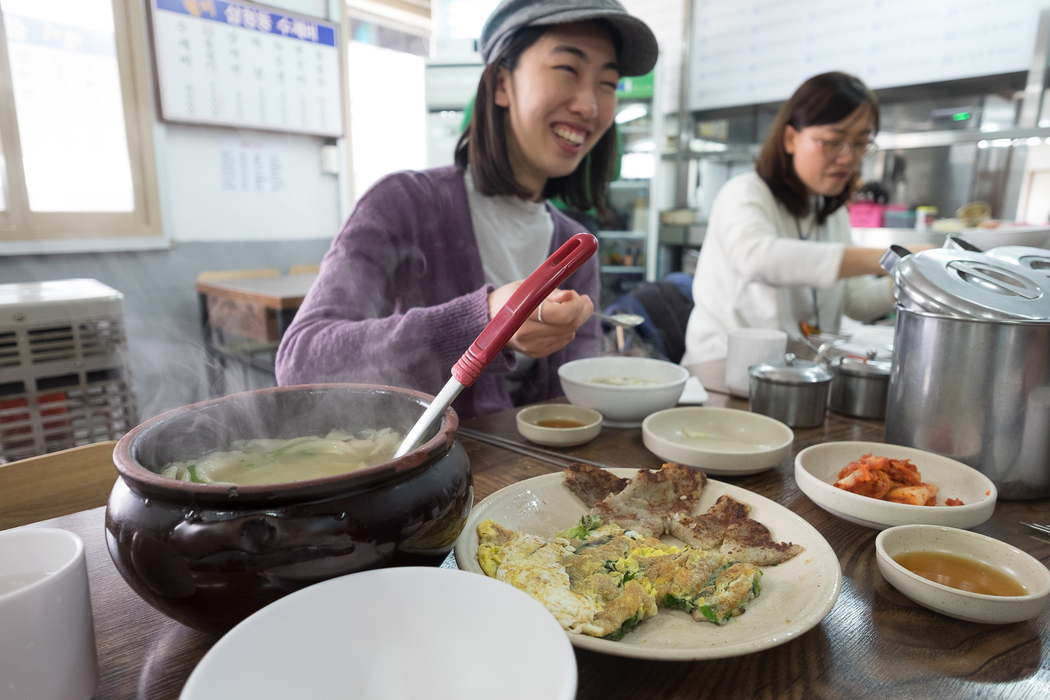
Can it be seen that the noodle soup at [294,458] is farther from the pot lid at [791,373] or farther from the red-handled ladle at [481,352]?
the pot lid at [791,373]

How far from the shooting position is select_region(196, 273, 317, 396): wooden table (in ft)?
11.0

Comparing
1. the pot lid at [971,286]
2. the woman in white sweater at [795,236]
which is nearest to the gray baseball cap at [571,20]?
the woman in white sweater at [795,236]

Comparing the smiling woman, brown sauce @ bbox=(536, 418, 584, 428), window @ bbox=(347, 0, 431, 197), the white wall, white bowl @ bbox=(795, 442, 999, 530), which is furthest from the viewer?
window @ bbox=(347, 0, 431, 197)

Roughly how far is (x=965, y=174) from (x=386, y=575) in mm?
5050

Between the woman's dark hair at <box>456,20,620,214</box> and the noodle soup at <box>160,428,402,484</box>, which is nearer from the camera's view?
the noodle soup at <box>160,428,402,484</box>

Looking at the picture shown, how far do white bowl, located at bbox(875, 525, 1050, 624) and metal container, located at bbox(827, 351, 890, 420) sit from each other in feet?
2.28

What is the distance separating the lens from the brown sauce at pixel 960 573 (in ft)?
2.35

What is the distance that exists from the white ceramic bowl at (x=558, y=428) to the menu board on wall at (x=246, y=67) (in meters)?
3.98

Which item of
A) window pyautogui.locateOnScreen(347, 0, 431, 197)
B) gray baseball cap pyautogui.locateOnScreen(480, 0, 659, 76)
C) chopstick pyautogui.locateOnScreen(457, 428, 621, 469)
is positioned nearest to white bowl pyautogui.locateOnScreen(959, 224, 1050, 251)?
gray baseball cap pyautogui.locateOnScreen(480, 0, 659, 76)

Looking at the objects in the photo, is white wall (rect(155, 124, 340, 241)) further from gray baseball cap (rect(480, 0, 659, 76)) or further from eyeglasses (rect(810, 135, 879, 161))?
eyeglasses (rect(810, 135, 879, 161))

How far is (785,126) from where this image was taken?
2773 millimetres

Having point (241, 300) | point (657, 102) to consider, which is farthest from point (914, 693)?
point (657, 102)

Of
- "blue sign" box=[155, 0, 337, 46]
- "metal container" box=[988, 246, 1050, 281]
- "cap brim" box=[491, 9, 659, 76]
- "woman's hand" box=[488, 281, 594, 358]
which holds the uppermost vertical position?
"blue sign" box=[155, 0, 337, 46]

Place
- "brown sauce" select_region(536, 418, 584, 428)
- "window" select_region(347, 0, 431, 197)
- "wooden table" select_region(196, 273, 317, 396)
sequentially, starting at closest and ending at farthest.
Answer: "brown sauce" select_region(536, 418, 584, 428), "wooden table" select_region(196, 273, 317, 396), "window" select_region(347, 0, 431, 197)
